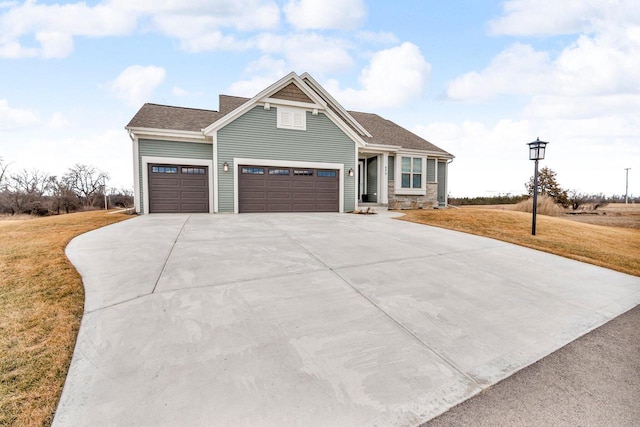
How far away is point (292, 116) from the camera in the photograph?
12.8m

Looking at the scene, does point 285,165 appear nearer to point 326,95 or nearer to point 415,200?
point 326,95

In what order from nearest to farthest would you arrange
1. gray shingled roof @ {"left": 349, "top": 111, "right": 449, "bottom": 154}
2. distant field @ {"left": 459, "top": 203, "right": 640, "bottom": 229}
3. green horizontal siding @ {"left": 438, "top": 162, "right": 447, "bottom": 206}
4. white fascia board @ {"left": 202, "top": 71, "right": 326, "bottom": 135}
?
1. white fascia board @ {"left": 202, "top": 71, "right": 326, "bottom": 135}
2. distant field @ {"left": 459, "top": 203, "right": 640, "bottom": 229}
3. gray shingled roof @ {"left": 349, "top": 111, "right": 449, "bottom": 154}
4. green horizontal siding @ {"left": 438, "top": 162, "right": 447, "bottom": 206}

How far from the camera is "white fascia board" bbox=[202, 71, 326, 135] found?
11.7 m

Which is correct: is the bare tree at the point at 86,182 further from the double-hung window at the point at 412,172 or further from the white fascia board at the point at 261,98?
the double-hung window at the point at 412,172

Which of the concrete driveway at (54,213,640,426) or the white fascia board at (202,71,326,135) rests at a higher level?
the white fascia board at (202,71,326,135)

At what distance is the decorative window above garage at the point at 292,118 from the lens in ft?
41.6

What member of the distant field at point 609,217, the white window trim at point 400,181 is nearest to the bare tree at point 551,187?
the distant field at point 609,217

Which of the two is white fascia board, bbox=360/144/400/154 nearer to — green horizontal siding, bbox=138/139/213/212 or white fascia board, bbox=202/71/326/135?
white fascia board, bbox=202/71/326/135

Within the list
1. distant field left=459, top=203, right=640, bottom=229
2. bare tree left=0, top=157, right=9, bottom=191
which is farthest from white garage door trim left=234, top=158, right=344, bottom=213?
bare tree left=0, top=157, right=9, bottom=191

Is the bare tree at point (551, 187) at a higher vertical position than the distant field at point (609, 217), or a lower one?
higher

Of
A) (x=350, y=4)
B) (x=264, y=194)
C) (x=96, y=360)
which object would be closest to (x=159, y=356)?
(x=96, y=360)

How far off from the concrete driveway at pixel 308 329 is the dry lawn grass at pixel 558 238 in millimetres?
1186

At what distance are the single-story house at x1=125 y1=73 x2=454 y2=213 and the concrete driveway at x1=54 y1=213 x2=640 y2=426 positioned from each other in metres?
7.11

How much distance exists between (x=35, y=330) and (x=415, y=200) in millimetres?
16115
